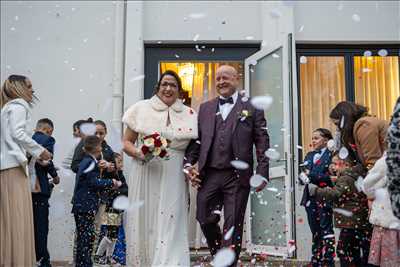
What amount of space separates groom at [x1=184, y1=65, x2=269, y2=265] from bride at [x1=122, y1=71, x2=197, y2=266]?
186mm

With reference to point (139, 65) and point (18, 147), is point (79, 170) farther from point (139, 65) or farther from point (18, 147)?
point (139, 65)

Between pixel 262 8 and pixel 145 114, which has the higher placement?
pixel 262 8

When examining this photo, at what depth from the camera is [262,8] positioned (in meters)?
9.15

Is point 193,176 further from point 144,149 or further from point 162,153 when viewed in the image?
point 144,149

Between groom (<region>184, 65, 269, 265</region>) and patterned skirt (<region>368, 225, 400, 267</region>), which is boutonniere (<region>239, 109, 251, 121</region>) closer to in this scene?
groom (<region>184, 65, 269, 265</region>)

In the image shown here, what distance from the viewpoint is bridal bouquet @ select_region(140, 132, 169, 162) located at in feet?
19.4

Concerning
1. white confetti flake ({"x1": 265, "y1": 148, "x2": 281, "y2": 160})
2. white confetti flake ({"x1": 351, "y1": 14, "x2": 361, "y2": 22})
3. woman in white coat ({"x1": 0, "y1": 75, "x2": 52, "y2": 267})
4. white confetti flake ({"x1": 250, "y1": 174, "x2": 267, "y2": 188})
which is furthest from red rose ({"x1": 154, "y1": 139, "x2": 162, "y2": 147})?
white confetti flake ({"x1": 351, "y1": 14, "x2": 361, "y2": 22})

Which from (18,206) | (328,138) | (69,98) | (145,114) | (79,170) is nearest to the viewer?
(18,206)

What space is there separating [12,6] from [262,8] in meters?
3.33

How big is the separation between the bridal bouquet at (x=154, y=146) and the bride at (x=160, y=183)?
13cm

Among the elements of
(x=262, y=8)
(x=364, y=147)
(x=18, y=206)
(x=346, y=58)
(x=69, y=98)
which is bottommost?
(x=18, y=206)

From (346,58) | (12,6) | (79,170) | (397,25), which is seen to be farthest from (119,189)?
(397,25)

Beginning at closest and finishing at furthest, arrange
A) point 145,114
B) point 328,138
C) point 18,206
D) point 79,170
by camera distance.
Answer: point 18,206 → point 145,114 → point 79,170 → point 328,138

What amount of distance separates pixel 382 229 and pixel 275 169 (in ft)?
10.3
